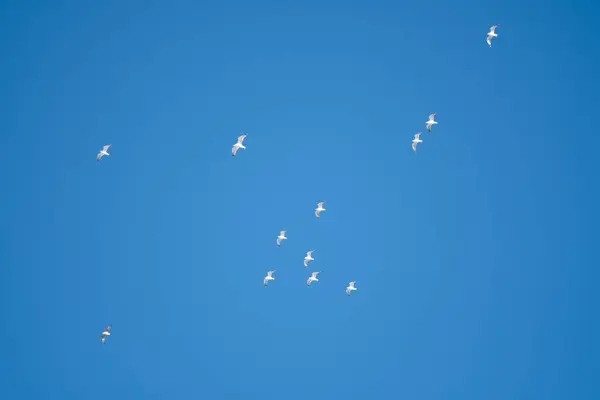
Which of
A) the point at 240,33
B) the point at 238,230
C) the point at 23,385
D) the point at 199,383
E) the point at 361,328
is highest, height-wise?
the point at 240,33

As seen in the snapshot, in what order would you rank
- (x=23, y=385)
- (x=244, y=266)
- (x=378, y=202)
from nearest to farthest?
(x=23, y=385), (x=244, y=266), (x=378, y=202)

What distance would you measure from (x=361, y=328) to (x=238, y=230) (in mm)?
43763

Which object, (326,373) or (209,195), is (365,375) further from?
(209,195)

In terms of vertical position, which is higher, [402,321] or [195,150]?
[195,150]

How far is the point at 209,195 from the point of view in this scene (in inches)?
5886

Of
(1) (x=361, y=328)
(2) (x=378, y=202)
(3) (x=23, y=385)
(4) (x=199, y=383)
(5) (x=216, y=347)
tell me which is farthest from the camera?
(2) (x=378, y=202)

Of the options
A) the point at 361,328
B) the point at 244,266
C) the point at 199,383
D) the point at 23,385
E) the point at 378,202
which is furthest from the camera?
the point at 378,202

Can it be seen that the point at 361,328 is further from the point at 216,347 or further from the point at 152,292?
the point at 152,292

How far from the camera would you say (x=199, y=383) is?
261ft

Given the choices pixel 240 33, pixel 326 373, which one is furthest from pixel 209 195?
pixel 326 373

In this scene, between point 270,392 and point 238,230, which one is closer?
point 270,392

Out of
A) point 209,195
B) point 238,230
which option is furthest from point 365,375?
point 209,195

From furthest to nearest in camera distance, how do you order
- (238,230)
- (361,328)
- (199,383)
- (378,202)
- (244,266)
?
(378,202) < (238,230) < (244,266) < (361,328) < (199,383)

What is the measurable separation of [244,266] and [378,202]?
34.2m
